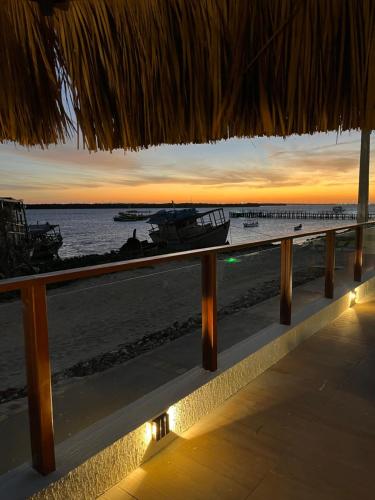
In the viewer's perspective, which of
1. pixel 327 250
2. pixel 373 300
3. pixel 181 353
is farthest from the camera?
pixel 373 300

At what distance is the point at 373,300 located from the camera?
415cm

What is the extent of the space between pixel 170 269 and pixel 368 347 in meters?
1.75

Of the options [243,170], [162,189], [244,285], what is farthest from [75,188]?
[244,285]

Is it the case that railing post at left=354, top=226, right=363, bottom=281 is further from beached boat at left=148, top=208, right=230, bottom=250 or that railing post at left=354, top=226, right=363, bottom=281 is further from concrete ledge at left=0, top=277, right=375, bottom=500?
beached boat at left=148, top=208, right=230, bottom=250

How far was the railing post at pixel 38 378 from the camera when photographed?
117 cm

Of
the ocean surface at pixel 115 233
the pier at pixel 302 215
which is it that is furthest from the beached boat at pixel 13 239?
the pier at pixel 302 215

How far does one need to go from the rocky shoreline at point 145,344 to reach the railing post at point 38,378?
19.8 inches

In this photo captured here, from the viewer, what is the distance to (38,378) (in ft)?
3.92

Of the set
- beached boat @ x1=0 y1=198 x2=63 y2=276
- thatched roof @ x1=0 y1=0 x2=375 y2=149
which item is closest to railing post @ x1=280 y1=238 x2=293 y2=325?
thatched roof @ x1=0 y1=0 x2=375 y2=149

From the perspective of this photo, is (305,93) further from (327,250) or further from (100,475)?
(327,250)

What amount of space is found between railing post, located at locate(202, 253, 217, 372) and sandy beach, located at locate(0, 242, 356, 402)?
8cm

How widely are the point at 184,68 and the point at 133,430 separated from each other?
66.7 inches

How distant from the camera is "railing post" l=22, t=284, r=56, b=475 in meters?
1.17

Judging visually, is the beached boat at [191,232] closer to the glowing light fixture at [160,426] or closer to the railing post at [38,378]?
the glowing light fixture at [160,426]
